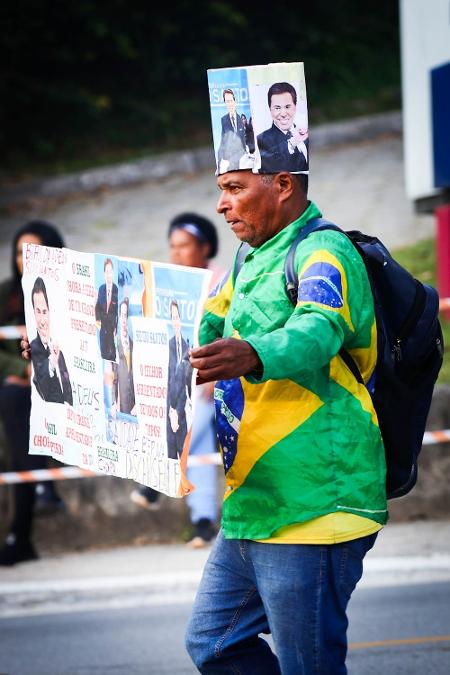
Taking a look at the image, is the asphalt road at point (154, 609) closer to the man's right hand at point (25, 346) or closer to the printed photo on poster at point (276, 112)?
the man's right hand at point (25, 346)

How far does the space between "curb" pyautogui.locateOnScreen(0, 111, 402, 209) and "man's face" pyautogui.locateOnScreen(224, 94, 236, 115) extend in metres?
12.9

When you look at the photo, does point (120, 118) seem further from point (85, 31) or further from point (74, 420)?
point (74, 420)

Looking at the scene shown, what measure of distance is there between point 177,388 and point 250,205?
55cm

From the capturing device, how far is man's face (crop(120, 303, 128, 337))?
329 centimetres

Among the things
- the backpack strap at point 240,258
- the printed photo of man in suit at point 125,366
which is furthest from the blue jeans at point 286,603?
the backpack strap at point 240,258

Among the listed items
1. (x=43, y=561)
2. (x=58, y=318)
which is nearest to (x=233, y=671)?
(x=58, y=318)

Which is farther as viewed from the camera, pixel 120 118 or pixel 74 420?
pixel 120 118

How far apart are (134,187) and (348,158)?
2877 mm

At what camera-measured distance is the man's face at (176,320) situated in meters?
3.12

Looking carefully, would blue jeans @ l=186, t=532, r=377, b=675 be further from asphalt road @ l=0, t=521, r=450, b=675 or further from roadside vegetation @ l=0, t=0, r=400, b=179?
roadside vegetation @ l=0, t=0, r=400, b=179

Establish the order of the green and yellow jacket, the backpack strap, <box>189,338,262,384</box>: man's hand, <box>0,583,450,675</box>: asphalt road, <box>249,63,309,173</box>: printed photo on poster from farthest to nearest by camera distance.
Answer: <box>0,583,450,675</box>: asphalt road → the backpack strap → <box>249,63,309,173</box>: printed photo on poster → the green and yellow jacket → <box>189,338,262,384</box>: man's hand

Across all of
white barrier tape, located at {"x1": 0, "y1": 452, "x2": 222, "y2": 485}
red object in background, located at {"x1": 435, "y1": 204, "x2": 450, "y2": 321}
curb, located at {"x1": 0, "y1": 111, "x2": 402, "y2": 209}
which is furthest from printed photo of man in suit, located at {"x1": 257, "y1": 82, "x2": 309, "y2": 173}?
curb, located at {"x1": 0, "y1": 111, "x2": 402, "y2": 209}

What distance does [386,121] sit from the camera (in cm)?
1762

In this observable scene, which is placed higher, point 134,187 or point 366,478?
point 134,187
